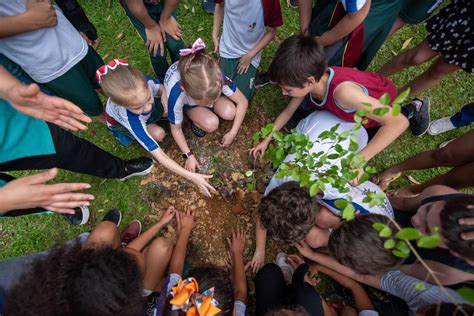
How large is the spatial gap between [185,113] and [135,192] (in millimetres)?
1018

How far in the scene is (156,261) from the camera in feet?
8.83

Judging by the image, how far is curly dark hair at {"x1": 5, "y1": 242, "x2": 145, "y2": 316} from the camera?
1.53 m

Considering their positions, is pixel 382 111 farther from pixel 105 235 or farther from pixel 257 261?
pixel 105 235

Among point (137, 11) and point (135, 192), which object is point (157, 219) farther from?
point (137, 11)

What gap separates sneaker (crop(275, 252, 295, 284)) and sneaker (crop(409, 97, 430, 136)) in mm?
2002

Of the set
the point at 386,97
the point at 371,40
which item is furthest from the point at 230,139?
the point at 386,97

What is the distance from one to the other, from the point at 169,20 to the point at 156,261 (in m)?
2.26

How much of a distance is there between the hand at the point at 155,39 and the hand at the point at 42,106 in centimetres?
123

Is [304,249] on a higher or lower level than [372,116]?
lower

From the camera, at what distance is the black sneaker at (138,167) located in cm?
307

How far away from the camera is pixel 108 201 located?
3.20m

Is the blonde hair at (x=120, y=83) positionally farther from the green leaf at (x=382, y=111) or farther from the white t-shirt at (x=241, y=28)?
the green leaf at (x=382, y=111)

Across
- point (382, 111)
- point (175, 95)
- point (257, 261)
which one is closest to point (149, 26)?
point (175, 95)

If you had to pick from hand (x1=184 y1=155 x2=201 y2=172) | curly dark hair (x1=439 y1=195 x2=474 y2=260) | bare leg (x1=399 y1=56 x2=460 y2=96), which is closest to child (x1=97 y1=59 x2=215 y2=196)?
hand (x1=184 y1=155 x2=201 y2=172)
